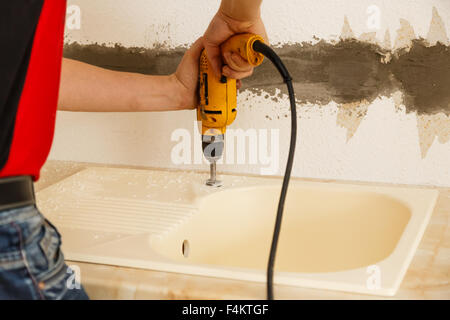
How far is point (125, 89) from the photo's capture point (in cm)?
110

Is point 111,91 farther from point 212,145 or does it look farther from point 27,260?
point 27,260

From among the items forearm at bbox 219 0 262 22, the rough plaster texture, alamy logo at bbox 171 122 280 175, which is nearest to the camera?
forearm at bbox 219 0 262 22

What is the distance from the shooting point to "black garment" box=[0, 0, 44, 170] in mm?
515

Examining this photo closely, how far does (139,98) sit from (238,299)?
600 mm

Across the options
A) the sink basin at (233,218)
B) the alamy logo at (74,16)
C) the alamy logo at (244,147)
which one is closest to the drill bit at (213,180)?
the sink basin at (233,218)

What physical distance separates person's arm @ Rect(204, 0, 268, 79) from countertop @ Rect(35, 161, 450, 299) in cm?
43

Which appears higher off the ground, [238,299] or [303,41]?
[303,41]

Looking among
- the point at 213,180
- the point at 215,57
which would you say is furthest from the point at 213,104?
the point at 213,180

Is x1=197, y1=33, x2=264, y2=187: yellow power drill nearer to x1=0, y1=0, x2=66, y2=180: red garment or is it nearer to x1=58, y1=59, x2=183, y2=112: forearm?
x1=58, y1=59, x2=183, y2=112: forearm

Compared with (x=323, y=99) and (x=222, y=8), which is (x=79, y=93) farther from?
(x=323, y=99)

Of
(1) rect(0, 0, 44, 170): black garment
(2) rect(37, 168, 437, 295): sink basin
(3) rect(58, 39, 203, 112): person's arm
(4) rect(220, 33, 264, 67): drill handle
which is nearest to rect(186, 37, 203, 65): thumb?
(3) rect(58, 39, 203, 112): person's arm

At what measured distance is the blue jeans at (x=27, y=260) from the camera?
53cm
